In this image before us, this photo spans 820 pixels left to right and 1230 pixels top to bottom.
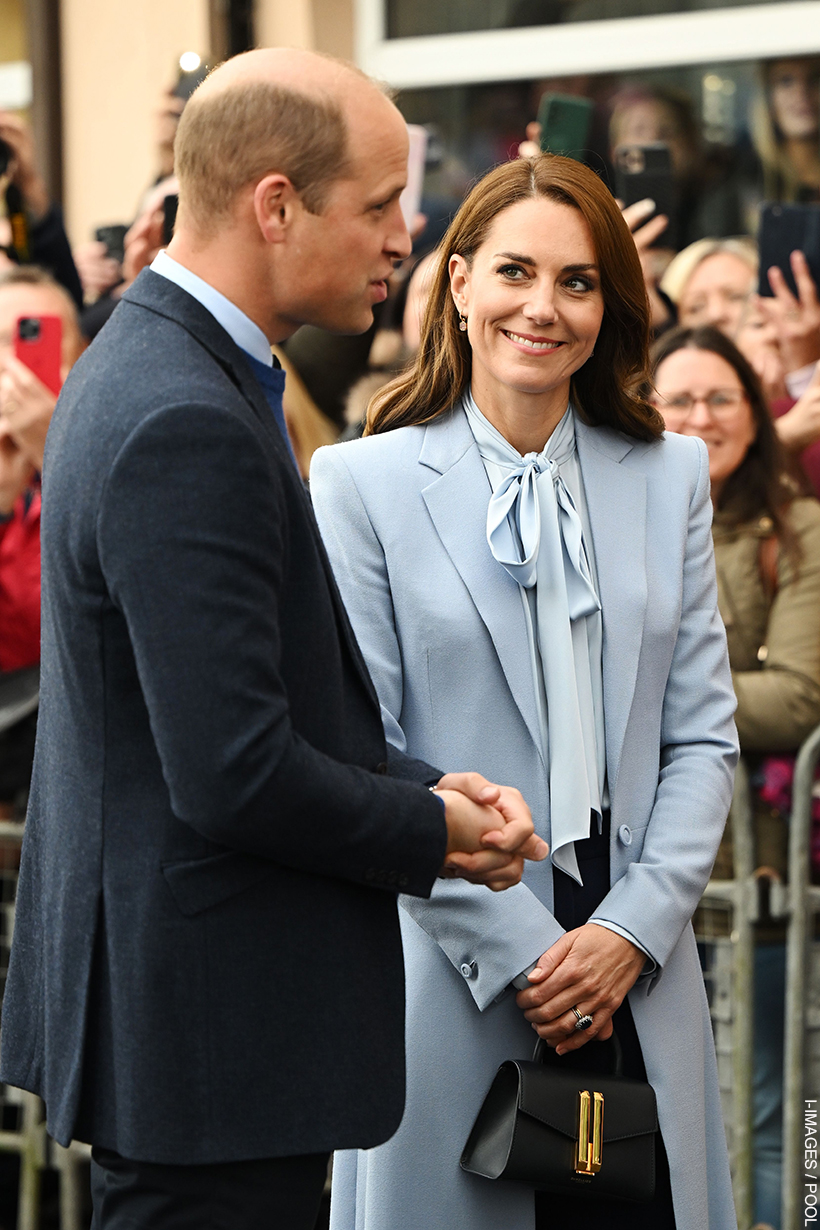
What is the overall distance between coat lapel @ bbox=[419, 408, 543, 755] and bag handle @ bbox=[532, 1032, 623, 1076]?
0.39 m

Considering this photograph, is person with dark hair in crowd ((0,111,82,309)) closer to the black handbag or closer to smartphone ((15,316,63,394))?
smartphone ((15,316,63,394))

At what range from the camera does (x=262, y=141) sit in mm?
1334

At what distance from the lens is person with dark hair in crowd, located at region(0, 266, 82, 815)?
3197 mm

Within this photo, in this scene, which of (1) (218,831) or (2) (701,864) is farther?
(2) (701,864)

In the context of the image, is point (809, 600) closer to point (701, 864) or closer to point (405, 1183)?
point (701, 864)

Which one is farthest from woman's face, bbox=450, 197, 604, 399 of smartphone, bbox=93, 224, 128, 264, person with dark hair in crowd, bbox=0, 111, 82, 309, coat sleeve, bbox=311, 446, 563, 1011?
smartphone, bbox=93, 224, 128, 264

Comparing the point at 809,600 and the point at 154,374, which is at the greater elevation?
the point at 154,374

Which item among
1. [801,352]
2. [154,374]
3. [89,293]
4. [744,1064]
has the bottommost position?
[744,1064]

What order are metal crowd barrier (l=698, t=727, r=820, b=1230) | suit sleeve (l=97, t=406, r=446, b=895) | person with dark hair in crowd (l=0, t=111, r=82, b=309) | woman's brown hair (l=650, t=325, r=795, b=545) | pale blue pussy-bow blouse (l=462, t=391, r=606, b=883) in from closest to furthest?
suit sleeve (l=97, t=406, r=446, b=895) < pale blue pussy-bow blouse (l=462, t=391, r=606, b=883) < metal crowd barrier (l=698, t=727, r=820, b=1230) < woman's brown hair (l=650, t=325, r=795, b=545) < person with dark hair in crowd (l=0, t=111, r=82, b=309)

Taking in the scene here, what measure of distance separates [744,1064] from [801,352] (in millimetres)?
1591

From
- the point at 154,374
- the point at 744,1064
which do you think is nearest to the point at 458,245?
the point at 154,374

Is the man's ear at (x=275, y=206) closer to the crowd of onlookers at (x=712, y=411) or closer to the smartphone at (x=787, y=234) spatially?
the crowd of onlookers at (x=712, y=411)

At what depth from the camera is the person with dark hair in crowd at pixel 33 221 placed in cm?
379

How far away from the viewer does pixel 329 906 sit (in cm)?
140
